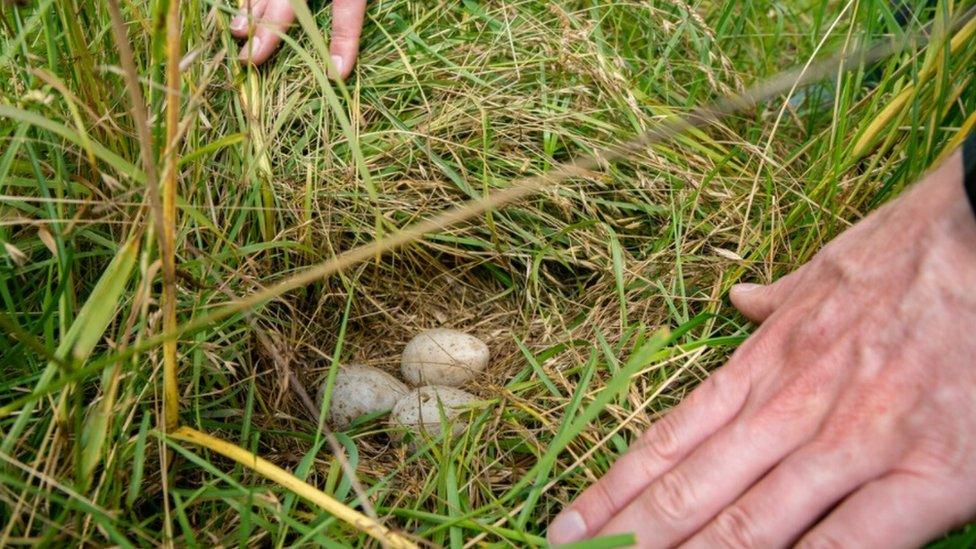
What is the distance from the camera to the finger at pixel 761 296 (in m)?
1.62

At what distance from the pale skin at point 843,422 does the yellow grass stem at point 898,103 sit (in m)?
0.41

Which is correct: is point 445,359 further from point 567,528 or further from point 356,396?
point 567,528

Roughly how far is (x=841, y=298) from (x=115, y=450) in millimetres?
1246

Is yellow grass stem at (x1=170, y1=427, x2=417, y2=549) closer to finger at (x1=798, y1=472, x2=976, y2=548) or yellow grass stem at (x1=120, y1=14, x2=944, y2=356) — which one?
yellow grass stem at (x1=120, y1=14, x2=944, y2=356)

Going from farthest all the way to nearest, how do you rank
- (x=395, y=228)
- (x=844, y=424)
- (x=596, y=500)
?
(x=395, y=228) < (x=596, y=500) < (x=844, y=424)

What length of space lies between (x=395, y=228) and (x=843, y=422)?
956mm

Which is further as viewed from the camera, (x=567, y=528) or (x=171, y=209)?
(x=567, y=528)

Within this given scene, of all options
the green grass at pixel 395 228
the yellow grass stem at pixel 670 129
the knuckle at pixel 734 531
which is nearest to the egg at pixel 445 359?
the green grass at pixel 395 228

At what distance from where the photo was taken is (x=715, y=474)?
1.33m

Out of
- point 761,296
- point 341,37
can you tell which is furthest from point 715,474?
point 341,37

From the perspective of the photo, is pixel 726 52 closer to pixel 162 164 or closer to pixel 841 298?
pixel 841 298

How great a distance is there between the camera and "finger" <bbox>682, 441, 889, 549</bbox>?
1254 mm

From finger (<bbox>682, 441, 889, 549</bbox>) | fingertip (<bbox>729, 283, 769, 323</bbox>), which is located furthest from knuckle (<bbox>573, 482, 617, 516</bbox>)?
fingertip (<bbox>729, 283, 769, 323</bbox>)

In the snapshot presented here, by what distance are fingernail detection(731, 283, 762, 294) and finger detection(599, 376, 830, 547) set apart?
0.36m
